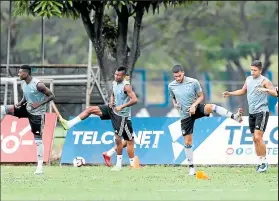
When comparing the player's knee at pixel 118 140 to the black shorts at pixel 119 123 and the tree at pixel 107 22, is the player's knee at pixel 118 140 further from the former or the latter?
the tree at pixel 107 22

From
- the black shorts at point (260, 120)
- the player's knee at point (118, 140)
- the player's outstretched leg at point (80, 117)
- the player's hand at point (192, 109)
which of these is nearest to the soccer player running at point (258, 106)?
the black shorts at point (260, 120)

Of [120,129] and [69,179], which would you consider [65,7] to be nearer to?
[120,129]

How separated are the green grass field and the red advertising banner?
1683 millimetres

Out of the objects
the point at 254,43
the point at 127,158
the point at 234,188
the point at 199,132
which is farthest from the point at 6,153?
the point at 254,43

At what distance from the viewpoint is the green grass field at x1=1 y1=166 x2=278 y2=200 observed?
47.0 feet

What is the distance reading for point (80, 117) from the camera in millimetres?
20062

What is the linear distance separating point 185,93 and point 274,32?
3605 cm

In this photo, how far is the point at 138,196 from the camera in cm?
1432

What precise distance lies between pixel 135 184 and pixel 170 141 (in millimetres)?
6810

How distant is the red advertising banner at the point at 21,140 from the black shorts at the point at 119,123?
102 inches

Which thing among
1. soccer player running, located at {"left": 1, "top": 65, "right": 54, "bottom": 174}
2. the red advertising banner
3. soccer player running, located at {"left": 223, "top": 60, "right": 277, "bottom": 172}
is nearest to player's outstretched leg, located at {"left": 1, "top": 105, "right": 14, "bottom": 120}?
soccer player running, located at {"left": 1, "top": 65, "right": 54, "bottom": 174}

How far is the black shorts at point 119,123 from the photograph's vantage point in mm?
20755

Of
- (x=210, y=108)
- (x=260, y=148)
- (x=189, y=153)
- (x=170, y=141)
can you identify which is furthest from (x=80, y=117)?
(x=170, y=141)

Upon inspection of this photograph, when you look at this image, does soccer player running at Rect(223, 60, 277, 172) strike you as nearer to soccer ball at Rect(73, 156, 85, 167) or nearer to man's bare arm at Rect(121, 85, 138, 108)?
man's bare arm at Rect(121, 85, 138, 108)
